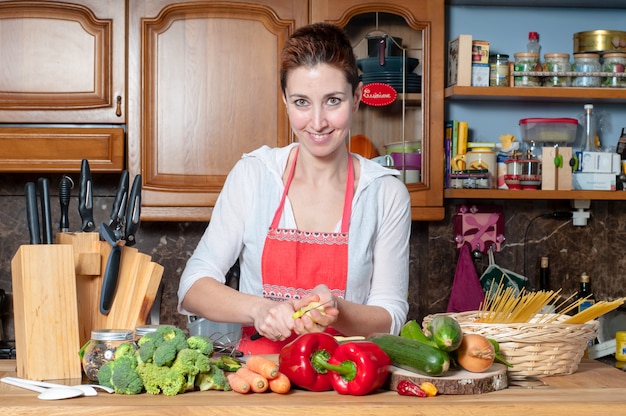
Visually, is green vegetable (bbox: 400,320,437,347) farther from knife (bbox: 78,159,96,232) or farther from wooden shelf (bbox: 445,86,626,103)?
wooden shelf (bbox: 445,86,626,103)

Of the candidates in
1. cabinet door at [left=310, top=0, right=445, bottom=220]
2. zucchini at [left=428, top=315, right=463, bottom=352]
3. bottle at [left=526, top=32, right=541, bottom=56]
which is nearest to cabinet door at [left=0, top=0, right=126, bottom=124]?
cabinet door at [left=310, top=0, right=445, bottom=220]

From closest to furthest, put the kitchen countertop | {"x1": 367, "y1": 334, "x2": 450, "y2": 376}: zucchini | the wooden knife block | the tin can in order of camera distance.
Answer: the kitchen countertop, {"x1": 367, "y1": 334, "x2": 450, "y2": 376}: zucchini, the wooden knife block, the tin can

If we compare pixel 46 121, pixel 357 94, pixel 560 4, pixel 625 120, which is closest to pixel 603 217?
pixel 625 120

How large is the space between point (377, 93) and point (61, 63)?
106 centimetres

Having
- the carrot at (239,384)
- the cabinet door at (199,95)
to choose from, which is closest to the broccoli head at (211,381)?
the carrot at (239,384)

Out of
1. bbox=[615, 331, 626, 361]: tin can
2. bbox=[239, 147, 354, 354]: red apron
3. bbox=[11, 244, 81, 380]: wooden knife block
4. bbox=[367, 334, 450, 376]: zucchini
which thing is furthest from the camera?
bbox=[615, 331, 626, 361]: tin can

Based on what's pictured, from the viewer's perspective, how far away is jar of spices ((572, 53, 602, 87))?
299cm

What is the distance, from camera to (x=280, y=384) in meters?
1.27

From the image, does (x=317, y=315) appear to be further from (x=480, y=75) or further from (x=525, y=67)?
(x=525, y=67)

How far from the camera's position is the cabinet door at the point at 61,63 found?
9.25ft

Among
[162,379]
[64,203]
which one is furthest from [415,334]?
[64,203]

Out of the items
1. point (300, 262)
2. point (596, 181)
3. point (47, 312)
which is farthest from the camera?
point (596, 181)

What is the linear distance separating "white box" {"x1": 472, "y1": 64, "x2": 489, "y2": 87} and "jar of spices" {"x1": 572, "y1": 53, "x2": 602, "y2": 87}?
0.32 metres

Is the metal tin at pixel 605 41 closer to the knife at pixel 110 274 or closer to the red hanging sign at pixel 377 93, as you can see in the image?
the red hanging sign at pixel 377 93
